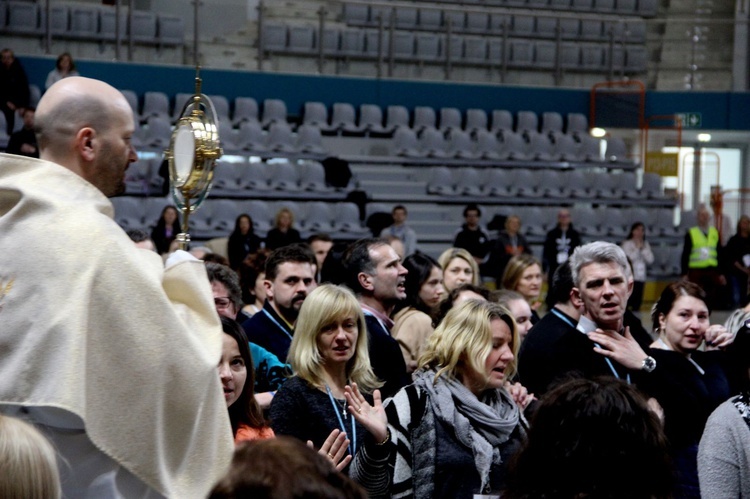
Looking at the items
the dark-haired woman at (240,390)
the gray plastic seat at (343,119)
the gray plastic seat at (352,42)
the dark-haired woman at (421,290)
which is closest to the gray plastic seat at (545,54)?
the gray plastic seat at (352,42)

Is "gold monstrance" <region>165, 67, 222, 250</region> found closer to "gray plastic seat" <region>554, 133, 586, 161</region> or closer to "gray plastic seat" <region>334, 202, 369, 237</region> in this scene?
"gray plastic seat" <region>334, 202, 369, 237</region>

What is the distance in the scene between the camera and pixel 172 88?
1499 cm

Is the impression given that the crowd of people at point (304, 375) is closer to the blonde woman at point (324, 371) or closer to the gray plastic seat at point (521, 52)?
the blonde woman at point (324, 371)

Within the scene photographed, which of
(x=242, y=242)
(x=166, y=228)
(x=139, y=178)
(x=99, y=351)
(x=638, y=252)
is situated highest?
(x=139, y=178)

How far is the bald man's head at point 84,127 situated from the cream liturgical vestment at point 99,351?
0.11 m

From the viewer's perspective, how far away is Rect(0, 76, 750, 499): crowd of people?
6.53 ft

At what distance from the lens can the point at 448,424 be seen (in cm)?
348

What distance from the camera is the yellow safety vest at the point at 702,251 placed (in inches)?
560

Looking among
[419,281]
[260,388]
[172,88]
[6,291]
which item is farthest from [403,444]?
[172,88]

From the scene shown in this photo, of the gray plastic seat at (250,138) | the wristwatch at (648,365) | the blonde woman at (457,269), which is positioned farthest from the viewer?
the gray plastic seat at (250,138)

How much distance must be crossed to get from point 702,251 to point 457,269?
28.3 ft

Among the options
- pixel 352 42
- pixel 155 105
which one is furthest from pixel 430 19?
pixel 155 105

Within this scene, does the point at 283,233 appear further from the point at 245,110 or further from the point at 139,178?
the point at 245,110

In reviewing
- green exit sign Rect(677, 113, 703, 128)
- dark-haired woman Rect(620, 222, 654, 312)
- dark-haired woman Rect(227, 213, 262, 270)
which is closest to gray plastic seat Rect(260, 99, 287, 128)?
dark-haired woman Rect(227, 213, 262, 270)
